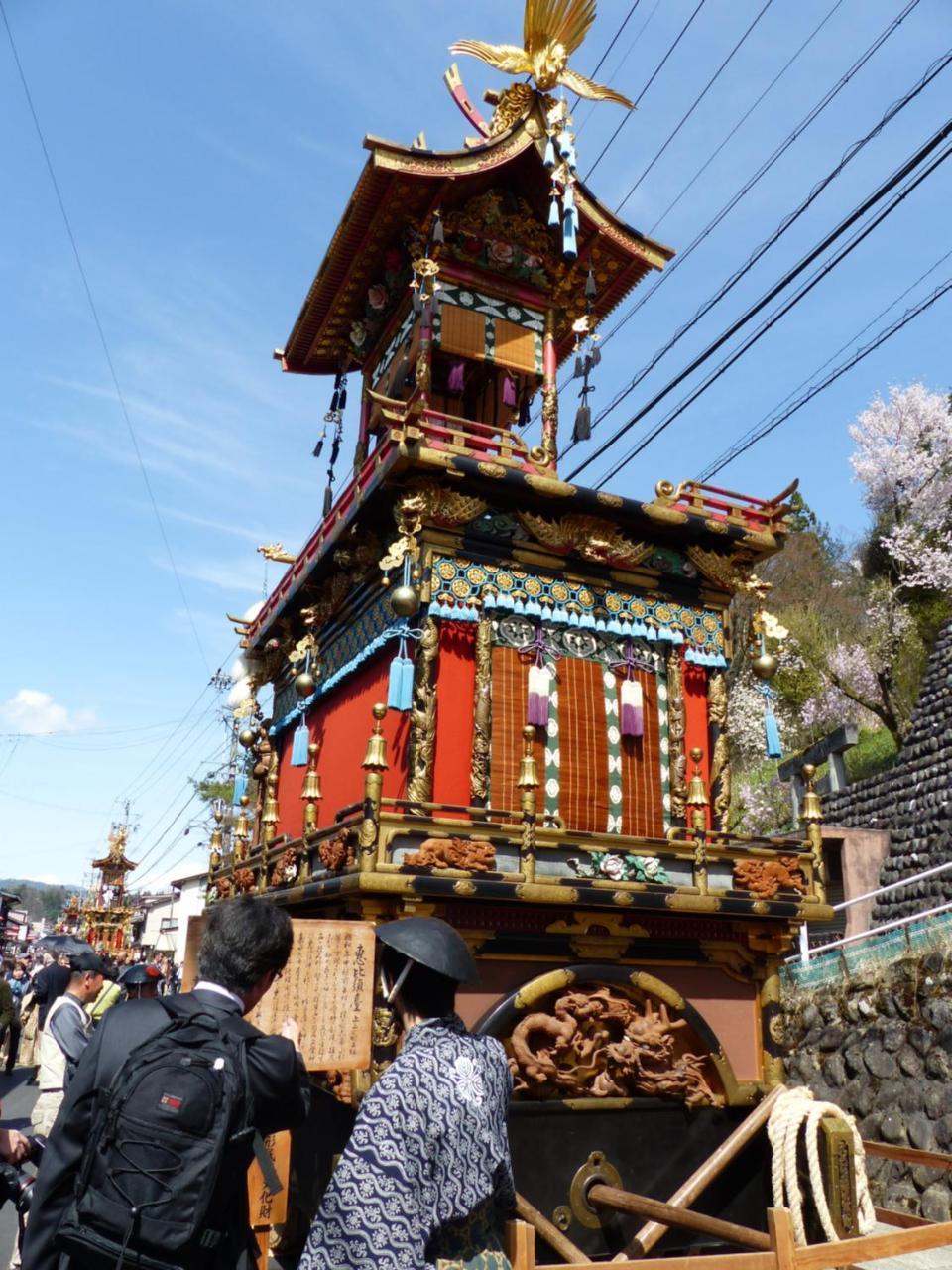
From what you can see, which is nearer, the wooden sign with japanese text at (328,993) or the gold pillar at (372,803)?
the wooden sign with japanese text at (328,993)

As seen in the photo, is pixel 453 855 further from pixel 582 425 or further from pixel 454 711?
pixel 582 425

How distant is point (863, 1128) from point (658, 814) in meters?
5.73

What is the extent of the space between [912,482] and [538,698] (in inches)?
1215

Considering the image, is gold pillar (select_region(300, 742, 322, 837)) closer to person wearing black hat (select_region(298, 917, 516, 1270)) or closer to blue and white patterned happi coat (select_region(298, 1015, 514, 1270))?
person wearing black hat (select_region(298, 917, 516, 1270))

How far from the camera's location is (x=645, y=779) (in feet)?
37.4

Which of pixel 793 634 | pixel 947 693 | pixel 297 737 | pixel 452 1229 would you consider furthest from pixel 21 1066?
pixel 793 634

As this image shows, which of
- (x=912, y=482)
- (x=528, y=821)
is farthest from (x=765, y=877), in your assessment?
(x=912, y=482)

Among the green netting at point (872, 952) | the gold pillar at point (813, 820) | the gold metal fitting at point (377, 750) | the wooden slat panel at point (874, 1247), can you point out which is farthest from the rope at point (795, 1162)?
the green netting at point (872, 952)

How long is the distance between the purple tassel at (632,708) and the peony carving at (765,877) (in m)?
2.26

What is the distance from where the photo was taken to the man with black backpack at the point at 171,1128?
2725 millimetres

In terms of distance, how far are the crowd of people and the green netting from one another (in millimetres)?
11785

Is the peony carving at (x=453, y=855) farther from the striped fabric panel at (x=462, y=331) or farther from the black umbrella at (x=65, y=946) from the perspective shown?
the striped fabric panel at (x=462, y=331)

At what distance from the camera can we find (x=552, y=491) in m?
11.0

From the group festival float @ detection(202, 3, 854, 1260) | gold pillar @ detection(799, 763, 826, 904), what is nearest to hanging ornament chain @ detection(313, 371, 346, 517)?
festival float @ detection(202, 3, 854, 1260)
